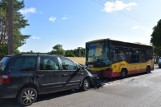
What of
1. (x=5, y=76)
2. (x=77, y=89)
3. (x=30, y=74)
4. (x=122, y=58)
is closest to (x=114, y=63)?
(x=122, y=58)

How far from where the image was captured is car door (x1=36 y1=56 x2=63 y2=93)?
8.12 meters

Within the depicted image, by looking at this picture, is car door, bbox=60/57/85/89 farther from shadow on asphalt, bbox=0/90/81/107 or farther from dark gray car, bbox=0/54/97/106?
shadow on asphalt, bbox=0/90/81/107

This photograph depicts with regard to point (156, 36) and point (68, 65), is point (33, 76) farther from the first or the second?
point (156, 36)

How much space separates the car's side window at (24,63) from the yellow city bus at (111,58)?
644cm

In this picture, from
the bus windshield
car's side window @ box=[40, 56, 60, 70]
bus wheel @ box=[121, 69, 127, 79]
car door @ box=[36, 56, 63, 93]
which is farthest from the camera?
bus wheel @ box=[121, 69, 127, 79]

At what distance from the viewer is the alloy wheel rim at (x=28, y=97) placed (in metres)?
7.50

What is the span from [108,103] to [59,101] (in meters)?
1.75

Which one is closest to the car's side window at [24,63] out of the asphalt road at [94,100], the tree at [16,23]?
the asphalt road at [94,100]

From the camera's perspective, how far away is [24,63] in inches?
304

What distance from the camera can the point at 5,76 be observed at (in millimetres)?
7117

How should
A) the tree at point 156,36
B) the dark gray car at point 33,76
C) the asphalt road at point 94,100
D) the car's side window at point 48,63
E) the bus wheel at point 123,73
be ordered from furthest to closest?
1. the tree at point 156,36
2. the bus wheel at point 123,73
3. the car's side window at point 48,63
4. the asphalt road at point 94,100
5. the dark gray car at point 33,76

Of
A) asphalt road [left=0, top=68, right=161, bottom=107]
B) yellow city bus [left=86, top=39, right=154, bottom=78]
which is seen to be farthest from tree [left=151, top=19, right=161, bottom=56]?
asphalt road [left=0, top=68, right=161, bottom=107]

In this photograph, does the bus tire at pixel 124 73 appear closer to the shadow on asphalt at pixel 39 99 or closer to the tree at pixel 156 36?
the shadow on asphalt at pixel 39 99

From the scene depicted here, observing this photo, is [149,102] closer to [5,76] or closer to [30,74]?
[30,74]
